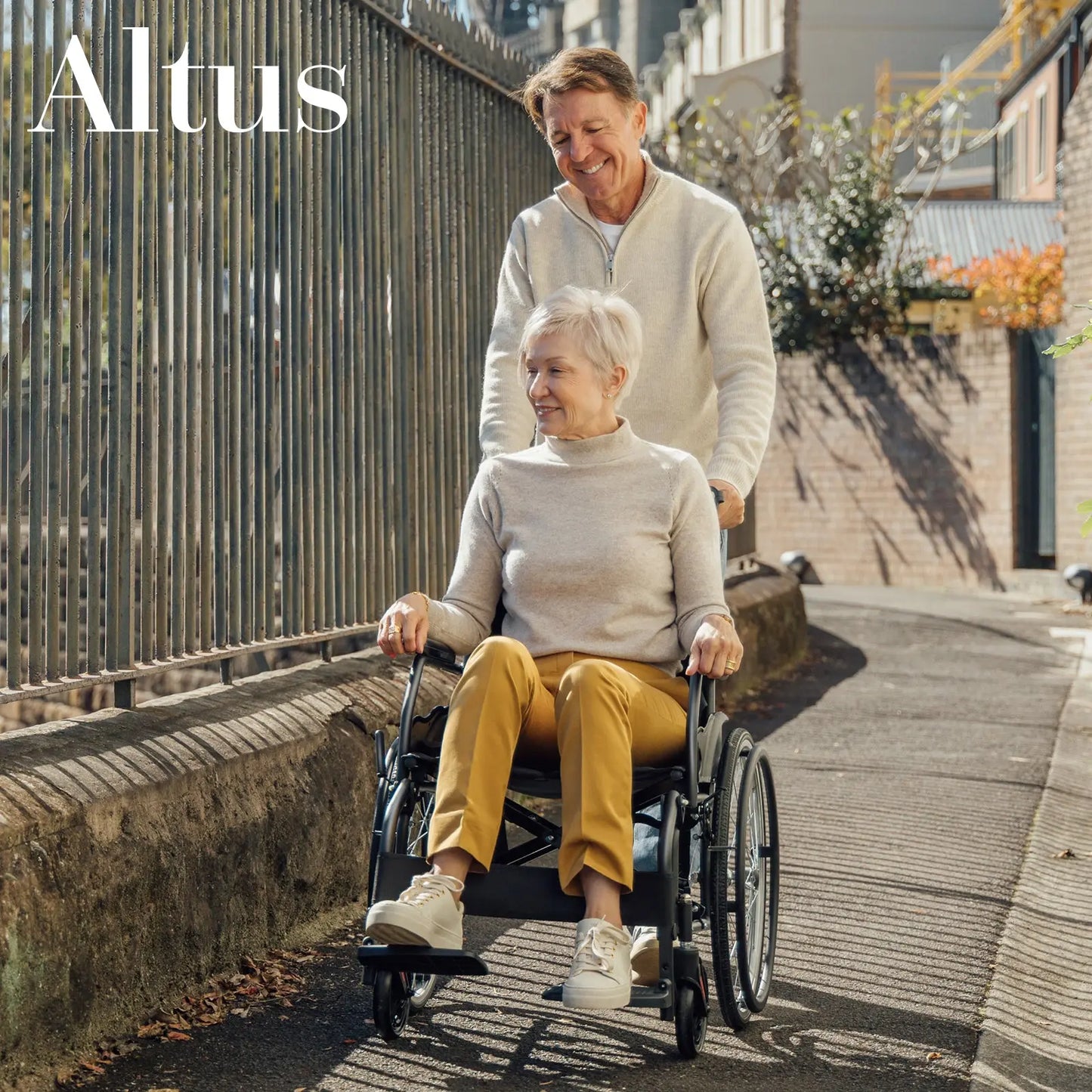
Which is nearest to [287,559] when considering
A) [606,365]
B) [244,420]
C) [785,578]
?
[244,420]

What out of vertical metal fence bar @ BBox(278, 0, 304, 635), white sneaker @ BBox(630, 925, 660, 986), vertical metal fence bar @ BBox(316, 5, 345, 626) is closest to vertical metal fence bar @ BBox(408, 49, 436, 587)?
vertical metal fence bar @ BBox(316, 5, 345, 626)

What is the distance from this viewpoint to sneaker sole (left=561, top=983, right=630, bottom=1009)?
10.6 ft

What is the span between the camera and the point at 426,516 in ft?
20.9

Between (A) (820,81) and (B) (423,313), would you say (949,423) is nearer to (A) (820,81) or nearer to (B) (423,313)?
(B) (423,313)

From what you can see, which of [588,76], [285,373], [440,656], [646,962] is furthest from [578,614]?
[285,373]

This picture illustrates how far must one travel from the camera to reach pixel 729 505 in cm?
404

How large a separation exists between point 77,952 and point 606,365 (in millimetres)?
1666

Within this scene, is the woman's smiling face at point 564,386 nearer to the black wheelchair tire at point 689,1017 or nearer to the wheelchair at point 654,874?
the wheelchair at point 654,874

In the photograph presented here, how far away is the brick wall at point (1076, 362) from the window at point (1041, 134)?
56.2 feet

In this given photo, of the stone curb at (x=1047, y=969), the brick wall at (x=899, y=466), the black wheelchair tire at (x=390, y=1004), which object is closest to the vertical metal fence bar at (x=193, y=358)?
the black wheelchair tire at (x=390, y=1004)

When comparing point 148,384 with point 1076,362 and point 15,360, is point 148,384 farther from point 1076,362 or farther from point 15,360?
point 1076,362

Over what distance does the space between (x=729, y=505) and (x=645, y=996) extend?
1220mm

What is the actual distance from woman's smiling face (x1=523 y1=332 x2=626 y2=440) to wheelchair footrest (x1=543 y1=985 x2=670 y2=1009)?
121cm

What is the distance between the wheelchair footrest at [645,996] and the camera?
10.7ft
